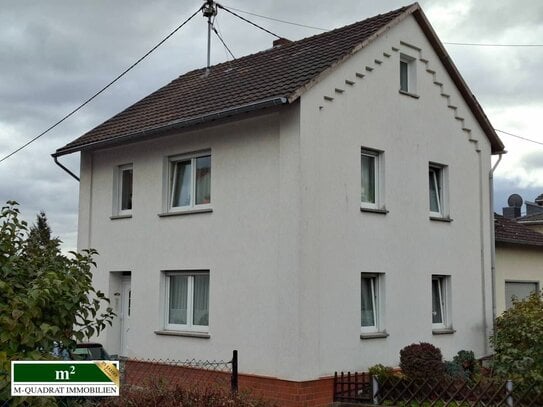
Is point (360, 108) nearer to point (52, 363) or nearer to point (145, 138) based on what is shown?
point (145, 138)

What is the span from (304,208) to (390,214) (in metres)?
2.65

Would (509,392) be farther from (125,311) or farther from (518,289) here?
(518,289)

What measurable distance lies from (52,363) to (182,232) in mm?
9733

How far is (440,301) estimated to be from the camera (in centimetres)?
1570

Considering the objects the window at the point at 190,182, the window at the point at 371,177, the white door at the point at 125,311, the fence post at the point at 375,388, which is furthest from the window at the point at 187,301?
the fence post at the point at 375,388

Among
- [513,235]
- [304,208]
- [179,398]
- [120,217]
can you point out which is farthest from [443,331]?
[179,398]

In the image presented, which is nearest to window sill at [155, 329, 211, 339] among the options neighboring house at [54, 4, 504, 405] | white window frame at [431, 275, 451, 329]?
neighboring house at [54, 4, 504, 405]

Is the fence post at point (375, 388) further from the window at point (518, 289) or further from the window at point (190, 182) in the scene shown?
the window at point (518, 289)

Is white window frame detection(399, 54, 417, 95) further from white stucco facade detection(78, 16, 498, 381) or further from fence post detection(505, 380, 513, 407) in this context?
fence post detection(505, 380, 513, 407)

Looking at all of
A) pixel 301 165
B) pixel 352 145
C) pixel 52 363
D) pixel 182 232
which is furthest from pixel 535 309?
pixel 52 363

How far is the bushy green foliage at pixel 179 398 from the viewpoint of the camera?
644 cm

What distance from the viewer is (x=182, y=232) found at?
48.3 feet

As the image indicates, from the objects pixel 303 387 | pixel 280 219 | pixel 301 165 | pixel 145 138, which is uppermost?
pixel 145 138

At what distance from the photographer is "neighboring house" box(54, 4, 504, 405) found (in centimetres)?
1255
